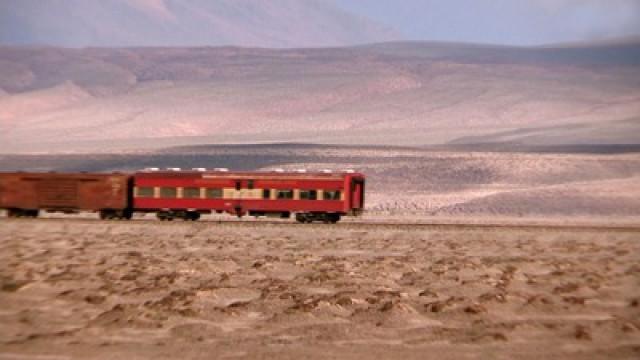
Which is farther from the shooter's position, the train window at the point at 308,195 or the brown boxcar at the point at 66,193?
the brown boxcar at the point at 66,193

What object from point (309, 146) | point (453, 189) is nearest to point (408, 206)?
point (453, 189)

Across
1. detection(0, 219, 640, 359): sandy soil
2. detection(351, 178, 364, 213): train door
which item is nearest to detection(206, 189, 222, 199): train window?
detection(351, 178, 364, 213): train door

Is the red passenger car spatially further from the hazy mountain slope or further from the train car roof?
the hazy mountain slope

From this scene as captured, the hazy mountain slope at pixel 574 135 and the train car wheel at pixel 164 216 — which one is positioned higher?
the hazy mountain slope at pixel 574 135

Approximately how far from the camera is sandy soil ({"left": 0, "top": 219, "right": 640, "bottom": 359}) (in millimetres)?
12789

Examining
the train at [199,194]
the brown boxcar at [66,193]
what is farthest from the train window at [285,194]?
the brown boxcar at [66,193]

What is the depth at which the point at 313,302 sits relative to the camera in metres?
15.7

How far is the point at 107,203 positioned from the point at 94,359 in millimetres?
34068

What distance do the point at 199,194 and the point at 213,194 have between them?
626 millimetres


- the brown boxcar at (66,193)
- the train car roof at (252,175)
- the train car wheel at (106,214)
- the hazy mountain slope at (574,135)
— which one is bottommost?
the train car wheel at (106,214)

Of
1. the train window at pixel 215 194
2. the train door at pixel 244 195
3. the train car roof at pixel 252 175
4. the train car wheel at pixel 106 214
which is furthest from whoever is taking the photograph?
the train car wheel at pixel 106 214

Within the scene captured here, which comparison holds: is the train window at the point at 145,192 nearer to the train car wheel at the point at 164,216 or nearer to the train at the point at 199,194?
the train at the point at 199,194

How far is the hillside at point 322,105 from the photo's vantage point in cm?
13125

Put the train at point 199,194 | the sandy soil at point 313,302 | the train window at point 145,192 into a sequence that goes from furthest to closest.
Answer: the train window at point 145,192, the train at point 199,194, the sandy soil at point 313,302
